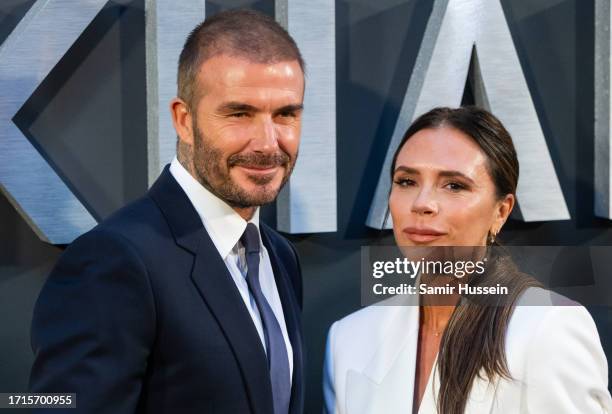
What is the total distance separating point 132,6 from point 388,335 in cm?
122

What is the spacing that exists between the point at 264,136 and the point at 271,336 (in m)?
0.44

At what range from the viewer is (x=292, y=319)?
2.13 metres

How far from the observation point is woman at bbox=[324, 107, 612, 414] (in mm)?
1957

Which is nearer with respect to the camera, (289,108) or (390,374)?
(289,108)

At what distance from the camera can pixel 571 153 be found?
3020 mm

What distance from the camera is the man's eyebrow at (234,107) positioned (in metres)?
1.85

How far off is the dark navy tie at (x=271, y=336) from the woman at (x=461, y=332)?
11.1 inches

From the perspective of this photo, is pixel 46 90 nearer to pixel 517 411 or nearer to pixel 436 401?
pixel 436 401

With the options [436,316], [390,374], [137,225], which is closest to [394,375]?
[390,374]

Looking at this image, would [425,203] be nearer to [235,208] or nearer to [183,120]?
[235,208]

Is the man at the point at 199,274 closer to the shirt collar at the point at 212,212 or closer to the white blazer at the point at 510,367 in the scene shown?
the shirt collar at the point at 212,212

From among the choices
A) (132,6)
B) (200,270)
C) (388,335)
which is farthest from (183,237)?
(132,6)

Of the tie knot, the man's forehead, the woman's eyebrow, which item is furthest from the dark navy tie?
the woman's eyebrow

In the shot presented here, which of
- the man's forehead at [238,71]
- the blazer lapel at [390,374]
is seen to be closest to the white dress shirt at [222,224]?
Answer: the man's forehead at [238,71]
